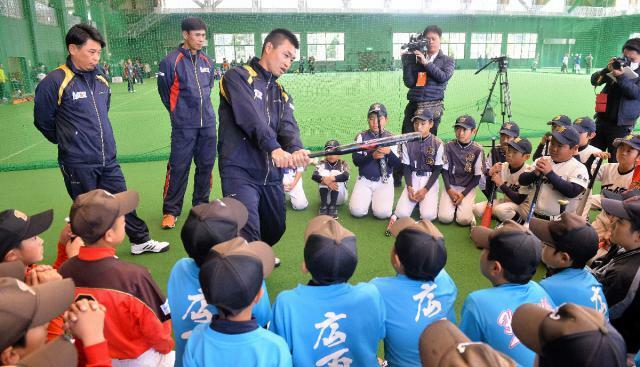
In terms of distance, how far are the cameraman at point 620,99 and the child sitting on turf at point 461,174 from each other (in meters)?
1.92

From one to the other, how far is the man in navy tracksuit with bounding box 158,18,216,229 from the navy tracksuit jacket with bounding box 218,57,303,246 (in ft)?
5.92

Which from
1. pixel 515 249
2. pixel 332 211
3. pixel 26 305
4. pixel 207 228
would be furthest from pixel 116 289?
pixel 332 211

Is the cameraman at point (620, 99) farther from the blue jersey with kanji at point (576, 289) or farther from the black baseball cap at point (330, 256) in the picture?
the black baseball cap at point (330, 256)

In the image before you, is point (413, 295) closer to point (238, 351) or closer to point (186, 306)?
point (238, 351)

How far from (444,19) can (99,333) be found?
28125 millimetres

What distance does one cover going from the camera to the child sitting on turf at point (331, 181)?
5.36m

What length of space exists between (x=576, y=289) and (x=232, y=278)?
1.83m

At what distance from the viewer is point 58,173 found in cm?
717

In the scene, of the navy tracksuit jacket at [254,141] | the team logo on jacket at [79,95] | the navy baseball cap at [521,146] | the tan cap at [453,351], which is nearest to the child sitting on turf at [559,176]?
the navy baseball cap at [521,146]

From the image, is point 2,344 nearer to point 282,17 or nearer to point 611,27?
point 282,17

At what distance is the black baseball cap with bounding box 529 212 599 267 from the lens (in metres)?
2.39

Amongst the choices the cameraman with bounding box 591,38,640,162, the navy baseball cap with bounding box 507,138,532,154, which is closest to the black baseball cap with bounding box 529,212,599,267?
the navy baseball cap with bounding box 507,138,532,154

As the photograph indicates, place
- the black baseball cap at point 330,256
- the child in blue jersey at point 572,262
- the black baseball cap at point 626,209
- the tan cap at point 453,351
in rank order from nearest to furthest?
the tan cap at point 453,351 < the black baseball cap at point 330,256 < the child in blue jersey at point 572,262 < the black baseball cap at point 626,209

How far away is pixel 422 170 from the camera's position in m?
5.39
